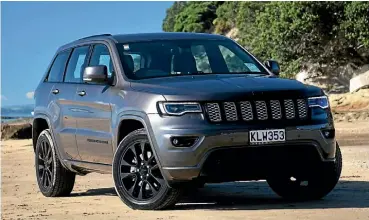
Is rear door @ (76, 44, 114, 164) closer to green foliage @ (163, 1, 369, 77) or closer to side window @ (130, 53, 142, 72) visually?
side window @ (130, 53, 142, 72)

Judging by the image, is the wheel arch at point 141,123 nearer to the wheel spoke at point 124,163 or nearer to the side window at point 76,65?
the wheel spoke at point 124,163

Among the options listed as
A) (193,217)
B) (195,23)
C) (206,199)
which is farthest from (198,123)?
(195,23)

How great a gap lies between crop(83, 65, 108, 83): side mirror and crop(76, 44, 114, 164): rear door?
83 millimetres

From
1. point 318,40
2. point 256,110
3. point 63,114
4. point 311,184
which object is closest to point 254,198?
point 311,184

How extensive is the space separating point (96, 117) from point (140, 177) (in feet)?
3.64

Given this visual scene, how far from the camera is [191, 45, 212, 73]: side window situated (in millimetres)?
10586

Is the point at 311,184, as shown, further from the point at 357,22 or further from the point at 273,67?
the point at 357,22

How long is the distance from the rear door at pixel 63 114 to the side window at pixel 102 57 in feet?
1.27

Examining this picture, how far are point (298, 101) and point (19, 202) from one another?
373 centimetres

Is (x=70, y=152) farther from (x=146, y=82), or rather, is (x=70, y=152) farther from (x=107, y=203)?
(x=146, y=82)

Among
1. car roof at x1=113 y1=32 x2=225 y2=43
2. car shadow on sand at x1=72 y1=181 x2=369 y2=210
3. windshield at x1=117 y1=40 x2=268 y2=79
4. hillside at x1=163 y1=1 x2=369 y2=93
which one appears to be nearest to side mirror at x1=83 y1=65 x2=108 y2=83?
windshield at x1=117 y1=40 x2=268 y2=79

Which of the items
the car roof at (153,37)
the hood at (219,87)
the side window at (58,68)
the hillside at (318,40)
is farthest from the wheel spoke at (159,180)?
the hillside at (318,40)

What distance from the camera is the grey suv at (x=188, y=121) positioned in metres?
9.23

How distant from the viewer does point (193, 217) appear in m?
9.14
